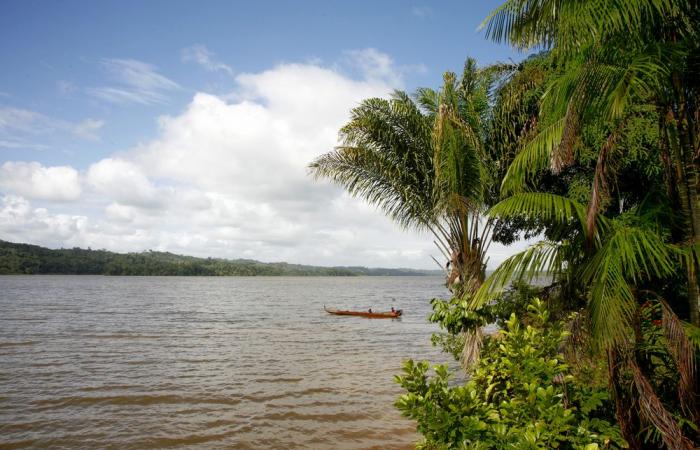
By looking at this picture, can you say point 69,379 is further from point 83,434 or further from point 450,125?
point 450,125

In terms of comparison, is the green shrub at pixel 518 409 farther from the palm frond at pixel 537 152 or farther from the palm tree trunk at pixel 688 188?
the palm frond at pixel 537 152

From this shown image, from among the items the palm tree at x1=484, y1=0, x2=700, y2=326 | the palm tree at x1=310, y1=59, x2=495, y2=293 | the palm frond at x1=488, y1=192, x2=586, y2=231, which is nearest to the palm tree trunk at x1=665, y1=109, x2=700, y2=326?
the palm tree at x1=484, y1=0, x2=700, y2=326

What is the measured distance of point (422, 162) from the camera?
33.9 feet

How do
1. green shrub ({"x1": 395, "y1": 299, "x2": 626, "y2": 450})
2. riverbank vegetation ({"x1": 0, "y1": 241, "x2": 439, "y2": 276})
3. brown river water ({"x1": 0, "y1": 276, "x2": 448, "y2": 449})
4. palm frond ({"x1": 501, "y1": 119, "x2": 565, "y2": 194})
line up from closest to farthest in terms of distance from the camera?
1. green shrub ({"x1": 395, "y1": 299, "x2": 626, "y2": 450})
2. palm frond ({"x1": 501, "y1": 119, "x2": 565, "y2": 194})
3. brown river water ({"x1": 0, "y1": 276, "x2": 448, "y2": 449})
4. riverbank vegetation ({"x1": 0, "y1": 241, "x2": 439, "y2": 276})

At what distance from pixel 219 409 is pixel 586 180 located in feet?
35.0

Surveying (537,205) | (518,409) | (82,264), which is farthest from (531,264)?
(82,264)

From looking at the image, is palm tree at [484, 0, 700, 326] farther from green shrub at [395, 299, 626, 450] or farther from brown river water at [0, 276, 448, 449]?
brown river water at [0, 276, 448, 449]

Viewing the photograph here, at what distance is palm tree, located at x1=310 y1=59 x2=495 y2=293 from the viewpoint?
9.34 metres

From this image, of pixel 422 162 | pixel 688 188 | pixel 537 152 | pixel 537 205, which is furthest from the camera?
pixel 422 162

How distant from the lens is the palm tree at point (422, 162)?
9.34 m

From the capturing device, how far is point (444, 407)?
353 centimetres

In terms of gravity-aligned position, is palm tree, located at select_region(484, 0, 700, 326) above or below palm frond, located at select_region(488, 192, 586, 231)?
above

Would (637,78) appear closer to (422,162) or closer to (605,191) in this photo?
(605,191)

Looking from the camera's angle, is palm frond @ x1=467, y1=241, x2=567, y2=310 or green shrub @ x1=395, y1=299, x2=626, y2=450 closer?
green shrub @ x1=395, y1=299, x2=626, y2=450
